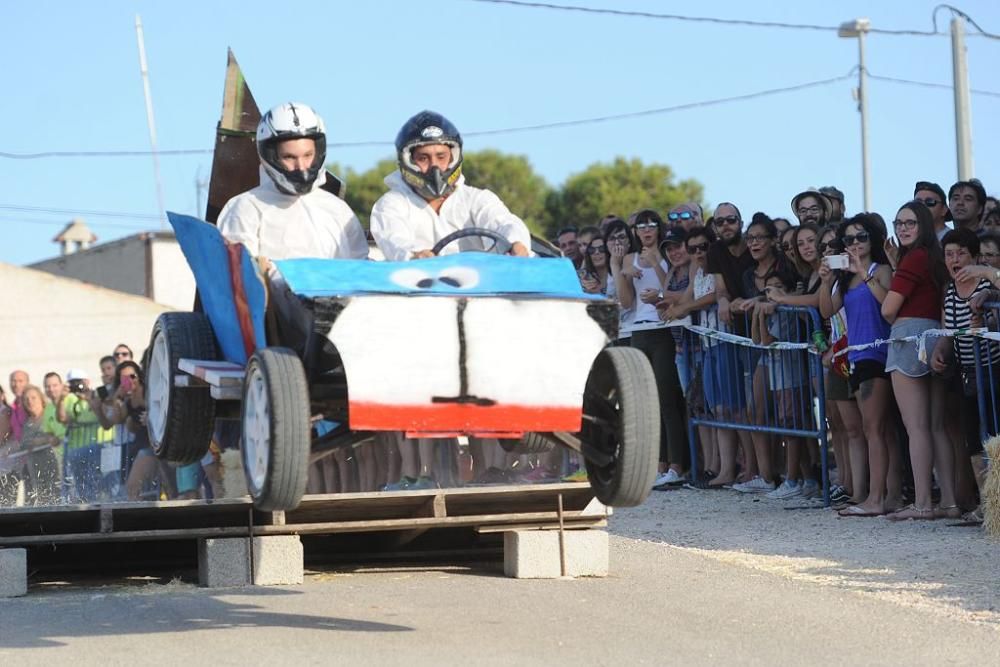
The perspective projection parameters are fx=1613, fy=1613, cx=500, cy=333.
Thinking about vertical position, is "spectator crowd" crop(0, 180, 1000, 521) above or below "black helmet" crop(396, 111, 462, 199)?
below

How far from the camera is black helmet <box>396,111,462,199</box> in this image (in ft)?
29.5

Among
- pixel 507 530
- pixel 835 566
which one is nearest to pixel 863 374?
pixel 835 566

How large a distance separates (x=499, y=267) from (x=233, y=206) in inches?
94.2

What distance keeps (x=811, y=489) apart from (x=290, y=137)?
6.18 m

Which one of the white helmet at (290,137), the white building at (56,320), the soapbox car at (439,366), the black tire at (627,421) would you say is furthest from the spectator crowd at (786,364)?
the white building at (56,320)

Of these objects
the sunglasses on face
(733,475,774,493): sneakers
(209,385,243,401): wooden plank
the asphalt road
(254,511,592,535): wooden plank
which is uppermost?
the sunglasses on face

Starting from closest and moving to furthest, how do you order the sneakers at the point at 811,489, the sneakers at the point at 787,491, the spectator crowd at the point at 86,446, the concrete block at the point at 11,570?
the concrete block at the point at 11,570 → the sneakers at the point at 811,489 → the sneakers at the point at 787,491 → the spectator crowd at the point at 86,446

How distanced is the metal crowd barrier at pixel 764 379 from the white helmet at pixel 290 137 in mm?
4973

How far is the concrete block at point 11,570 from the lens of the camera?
1003cm

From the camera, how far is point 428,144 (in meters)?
9.06

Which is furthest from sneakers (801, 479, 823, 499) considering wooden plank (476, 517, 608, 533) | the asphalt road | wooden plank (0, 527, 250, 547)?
wooden plank (0, 527, 250, 547)

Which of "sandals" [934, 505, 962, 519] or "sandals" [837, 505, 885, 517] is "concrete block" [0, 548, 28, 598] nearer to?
"sandals" [837, 505, 885, 517]

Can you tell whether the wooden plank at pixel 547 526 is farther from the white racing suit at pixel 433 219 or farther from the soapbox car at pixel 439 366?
the soapbox car at pixel 439 366

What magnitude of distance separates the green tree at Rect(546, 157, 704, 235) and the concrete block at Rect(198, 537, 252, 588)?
62.8 meters
